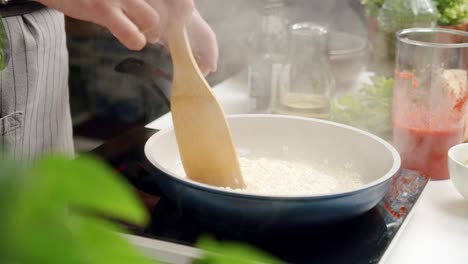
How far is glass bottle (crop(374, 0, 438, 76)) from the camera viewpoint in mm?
1451

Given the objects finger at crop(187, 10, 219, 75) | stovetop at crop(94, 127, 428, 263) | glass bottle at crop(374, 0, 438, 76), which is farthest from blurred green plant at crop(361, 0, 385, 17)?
stovetop at crop(94, 127, 428, 263)

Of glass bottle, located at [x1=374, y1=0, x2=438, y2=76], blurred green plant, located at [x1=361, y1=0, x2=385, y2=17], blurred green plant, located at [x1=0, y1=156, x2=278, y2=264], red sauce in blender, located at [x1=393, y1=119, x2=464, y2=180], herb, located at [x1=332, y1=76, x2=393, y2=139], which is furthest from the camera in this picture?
blurred green plant, located at [x1=361, y1=0, x2=385, y2=17]

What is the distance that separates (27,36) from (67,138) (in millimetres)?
290

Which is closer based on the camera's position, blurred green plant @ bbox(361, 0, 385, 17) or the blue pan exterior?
the blue pan exterior

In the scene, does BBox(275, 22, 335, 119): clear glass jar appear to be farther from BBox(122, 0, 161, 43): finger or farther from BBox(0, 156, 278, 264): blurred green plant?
BBox(0, 156, 278, 264): blurred green plant

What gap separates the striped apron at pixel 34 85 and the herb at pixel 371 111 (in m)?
0.56

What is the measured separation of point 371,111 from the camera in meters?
1.28

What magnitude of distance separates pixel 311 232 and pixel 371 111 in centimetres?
51

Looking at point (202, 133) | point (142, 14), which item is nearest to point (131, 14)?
point (142, 14)

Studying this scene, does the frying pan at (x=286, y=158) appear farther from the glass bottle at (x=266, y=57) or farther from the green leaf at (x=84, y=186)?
the green leaf at (x=84, y=186)

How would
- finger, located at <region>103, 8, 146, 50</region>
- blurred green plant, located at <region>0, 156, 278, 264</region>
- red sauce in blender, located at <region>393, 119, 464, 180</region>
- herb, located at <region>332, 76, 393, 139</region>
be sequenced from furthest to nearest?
herb, located at <region>332, 76, 393, 139</region> < red sauce in blender, located at <region>393, 119, 464, 180</region> < finger, located at <region>103, 8, 146, 50</region> < blurred green plant, located at <region>0, 156, 278, 264</region>

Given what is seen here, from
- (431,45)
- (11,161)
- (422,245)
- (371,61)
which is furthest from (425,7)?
(11,161)

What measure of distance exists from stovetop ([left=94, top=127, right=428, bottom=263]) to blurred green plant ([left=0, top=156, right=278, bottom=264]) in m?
0.66

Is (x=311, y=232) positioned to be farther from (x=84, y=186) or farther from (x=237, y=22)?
(x=237, y=22)
